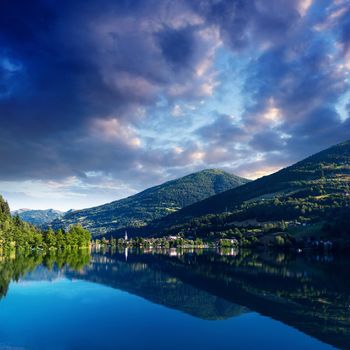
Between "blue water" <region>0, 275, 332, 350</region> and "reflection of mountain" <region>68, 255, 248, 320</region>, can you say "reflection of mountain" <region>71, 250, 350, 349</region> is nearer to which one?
"reflection of mountain" <region>68, 255, 248, 320</region>

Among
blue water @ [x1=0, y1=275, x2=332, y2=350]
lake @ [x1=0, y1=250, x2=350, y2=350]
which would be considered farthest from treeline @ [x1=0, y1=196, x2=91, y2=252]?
blue water @ [x1=0, y1=275, x2=332, y2=350]

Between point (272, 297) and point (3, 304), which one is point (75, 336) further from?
point (272, 297)

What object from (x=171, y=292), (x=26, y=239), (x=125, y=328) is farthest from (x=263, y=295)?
(x=26, y=239)

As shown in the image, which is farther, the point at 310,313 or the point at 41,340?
the point at 310,313

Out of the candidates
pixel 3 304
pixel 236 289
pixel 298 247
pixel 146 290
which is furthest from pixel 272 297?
pixel 298 247

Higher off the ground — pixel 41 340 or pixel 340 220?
pixel 340 220

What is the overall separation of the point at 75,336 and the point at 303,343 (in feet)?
65.1

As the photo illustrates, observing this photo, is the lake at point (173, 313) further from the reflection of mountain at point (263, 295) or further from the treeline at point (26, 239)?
the treeline at point (26, 239)

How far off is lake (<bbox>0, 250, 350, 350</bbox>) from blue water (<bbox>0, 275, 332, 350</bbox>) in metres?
0.09

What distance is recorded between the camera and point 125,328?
3694 centimetres

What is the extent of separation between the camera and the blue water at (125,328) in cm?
3153

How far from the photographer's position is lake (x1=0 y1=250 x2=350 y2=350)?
32.6 metres

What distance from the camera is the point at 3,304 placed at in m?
47.1

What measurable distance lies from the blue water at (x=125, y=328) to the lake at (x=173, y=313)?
9 centimetres
